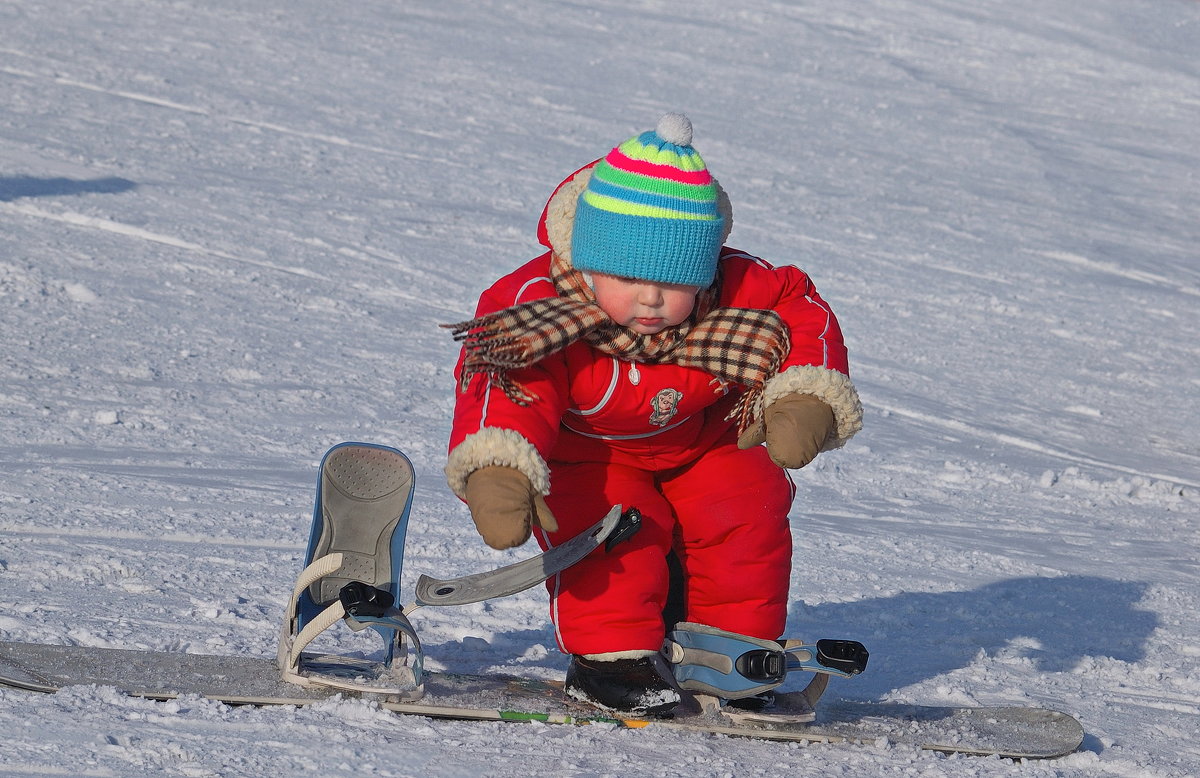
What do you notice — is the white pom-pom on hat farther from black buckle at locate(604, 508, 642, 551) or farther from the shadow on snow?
the shadow on snow

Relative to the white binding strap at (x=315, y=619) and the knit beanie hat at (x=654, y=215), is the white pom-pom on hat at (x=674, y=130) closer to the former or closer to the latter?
the knit beanie hat at (x=654, y=215)

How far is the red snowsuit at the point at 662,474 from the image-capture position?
241cm

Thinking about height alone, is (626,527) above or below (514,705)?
above

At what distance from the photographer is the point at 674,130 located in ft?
7.83

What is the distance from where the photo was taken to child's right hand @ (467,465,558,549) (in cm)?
212

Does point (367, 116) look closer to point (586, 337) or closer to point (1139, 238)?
point (1139, 238)

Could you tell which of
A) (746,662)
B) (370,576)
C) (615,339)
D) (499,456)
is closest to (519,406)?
(499,456)

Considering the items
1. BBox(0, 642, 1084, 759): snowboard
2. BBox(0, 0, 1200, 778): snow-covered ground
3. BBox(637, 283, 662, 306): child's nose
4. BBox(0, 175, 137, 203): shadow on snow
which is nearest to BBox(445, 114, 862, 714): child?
BBox(637, 283, 662, 306): child's nose

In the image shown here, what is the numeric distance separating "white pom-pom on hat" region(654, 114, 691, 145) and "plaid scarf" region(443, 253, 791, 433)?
287 millimetres

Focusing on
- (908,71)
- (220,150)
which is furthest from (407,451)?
(908,71)

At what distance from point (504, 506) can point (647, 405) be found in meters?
0.41

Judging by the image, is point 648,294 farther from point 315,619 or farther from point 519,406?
point 315,619

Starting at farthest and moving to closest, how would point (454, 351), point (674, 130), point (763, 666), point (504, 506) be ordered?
point (454, 351) → point (763, 666) → point (674, 130) → point (504, 506)

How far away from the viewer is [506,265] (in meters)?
7.25
